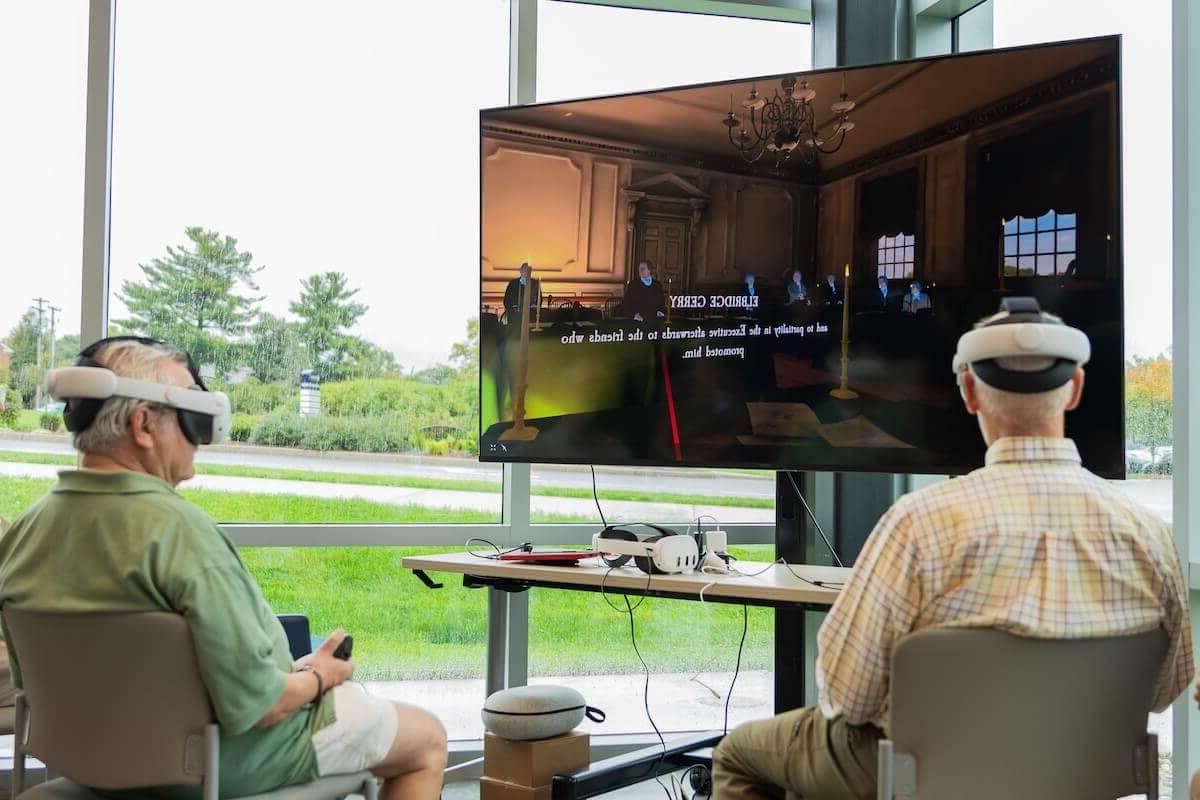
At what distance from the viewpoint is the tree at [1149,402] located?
307cm

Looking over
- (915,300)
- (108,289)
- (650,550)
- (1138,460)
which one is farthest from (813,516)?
(108,289)

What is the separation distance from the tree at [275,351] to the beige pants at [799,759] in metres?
2.12

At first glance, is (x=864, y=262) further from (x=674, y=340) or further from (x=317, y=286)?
(x=317, y=286)

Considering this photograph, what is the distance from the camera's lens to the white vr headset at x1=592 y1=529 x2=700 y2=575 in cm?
300

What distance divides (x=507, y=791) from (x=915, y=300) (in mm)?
1789

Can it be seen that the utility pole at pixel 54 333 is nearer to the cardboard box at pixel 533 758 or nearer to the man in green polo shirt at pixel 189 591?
the man in green polo shirt at pixel 189 591

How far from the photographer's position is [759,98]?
10.7ft

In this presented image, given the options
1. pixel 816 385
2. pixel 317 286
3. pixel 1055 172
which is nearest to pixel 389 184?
pixel 317 286

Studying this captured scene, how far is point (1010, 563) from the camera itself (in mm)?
1800

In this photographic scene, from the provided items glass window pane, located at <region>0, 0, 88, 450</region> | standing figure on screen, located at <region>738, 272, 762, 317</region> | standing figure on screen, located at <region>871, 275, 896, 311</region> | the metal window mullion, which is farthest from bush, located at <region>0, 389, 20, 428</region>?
standing figure on screen, located at <region>871, 275, 896, 311</region>

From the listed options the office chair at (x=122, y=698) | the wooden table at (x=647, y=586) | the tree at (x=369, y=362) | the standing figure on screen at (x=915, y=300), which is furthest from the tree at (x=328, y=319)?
the office chair at (x=122, y=698)

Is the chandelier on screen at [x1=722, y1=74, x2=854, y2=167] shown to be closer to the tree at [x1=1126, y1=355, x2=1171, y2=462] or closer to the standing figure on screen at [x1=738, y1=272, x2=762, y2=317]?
the standing figure on screen at [x1=738, y1=272, x2=762, y2=317]

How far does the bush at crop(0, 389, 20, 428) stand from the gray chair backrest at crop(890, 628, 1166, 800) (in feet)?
9.89

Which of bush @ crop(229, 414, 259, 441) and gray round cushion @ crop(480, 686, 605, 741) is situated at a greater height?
bush @ crop(229, 414, 259, 441)
